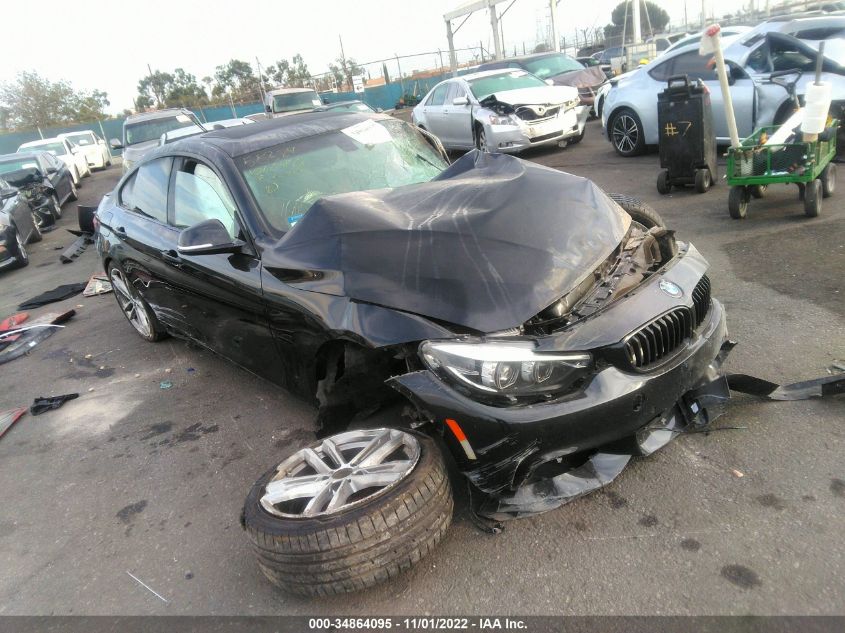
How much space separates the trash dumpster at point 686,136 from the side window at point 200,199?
226 inches

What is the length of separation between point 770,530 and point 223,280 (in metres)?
2.94

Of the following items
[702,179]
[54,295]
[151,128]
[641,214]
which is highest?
[151,128]

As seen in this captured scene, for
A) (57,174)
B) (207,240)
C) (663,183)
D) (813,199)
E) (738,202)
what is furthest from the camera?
(57,174)

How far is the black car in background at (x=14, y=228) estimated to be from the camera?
976cm

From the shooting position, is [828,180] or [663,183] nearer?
[828,180]

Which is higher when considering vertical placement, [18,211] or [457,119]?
[457,119]

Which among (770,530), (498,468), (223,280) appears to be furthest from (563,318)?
(223,280)

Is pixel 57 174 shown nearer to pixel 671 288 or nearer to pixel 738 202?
pixel 738 202

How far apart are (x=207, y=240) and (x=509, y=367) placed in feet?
5.98

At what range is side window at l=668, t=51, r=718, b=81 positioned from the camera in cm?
884

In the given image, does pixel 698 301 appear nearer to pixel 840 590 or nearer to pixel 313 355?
pixel 840 590

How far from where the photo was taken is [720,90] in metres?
8.51

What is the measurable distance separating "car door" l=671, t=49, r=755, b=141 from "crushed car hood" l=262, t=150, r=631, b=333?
5.85 metres

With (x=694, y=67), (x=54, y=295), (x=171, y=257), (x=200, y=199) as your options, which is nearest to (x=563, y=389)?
(x=200, y=199)
